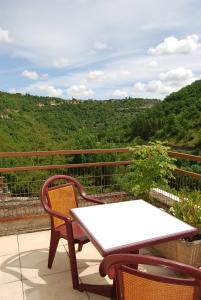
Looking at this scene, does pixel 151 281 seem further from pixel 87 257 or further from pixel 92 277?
pixel 87 257

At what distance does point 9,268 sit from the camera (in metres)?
2.94

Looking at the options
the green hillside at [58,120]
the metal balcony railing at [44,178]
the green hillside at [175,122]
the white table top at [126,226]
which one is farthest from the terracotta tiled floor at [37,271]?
the green hillside at [175,122]

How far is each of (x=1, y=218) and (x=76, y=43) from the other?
449cm

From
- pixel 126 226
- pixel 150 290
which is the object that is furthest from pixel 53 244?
pixel 150 290

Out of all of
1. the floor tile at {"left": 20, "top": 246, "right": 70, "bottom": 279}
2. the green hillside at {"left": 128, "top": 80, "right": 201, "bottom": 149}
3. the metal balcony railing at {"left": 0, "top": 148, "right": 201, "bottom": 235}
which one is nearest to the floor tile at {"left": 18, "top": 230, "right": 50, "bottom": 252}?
the floor tile at {"left": 20, "top": 246, "right": 70, "bottom": 279}

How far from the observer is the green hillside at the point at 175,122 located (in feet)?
125

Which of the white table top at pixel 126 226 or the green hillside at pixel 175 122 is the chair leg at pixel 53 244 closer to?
the white table top at pixel 126 226

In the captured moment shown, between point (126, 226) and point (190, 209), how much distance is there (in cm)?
115

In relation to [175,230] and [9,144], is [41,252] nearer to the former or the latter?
[175,230]

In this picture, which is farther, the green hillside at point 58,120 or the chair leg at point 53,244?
the green hillside at point 58,120

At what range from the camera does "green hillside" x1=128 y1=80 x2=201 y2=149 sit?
3816cm

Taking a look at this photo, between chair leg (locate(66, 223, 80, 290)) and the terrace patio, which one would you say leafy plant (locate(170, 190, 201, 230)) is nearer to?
the terrace patio

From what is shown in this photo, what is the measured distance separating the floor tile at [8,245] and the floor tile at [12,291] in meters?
0.66

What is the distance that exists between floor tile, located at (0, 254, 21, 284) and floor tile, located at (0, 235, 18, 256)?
0.10m
